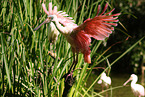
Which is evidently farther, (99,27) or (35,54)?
(35,54)

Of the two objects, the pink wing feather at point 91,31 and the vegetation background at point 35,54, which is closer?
the pink wing feather at point 91,31

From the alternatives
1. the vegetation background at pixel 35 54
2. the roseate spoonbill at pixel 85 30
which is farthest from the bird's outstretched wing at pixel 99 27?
the vegetation background at pixel 35 54

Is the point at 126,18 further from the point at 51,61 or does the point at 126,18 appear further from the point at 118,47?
the point at 51,61

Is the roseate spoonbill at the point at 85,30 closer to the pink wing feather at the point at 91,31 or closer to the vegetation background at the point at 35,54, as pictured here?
the pink wing feather at the point at 91,31

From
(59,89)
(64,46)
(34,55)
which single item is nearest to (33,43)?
(34,55)

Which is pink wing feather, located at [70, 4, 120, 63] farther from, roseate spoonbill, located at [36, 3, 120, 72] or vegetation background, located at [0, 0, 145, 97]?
vegetation background, located at [0, 0, 145, 97]

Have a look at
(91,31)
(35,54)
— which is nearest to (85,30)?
(91,31)

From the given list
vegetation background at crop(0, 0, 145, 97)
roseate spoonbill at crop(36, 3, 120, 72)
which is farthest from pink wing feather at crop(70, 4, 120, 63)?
vegetation background at crop(0, 0, 145, 97)

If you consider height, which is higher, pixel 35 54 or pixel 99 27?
pixel 99 27

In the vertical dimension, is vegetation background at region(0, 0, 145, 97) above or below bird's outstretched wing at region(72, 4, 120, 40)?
below

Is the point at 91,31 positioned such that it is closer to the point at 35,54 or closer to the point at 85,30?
the point at 85,30

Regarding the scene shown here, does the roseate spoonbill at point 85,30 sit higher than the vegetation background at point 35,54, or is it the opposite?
the roseate spoonbill at point 85,30
